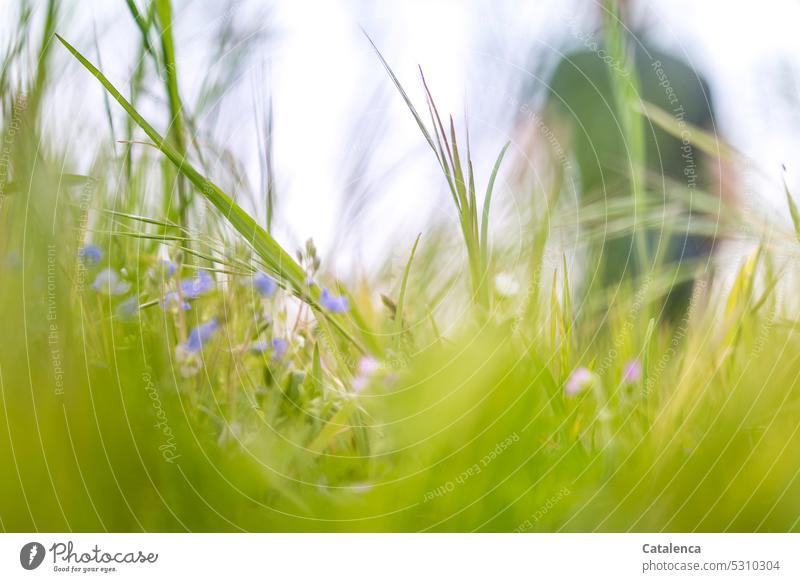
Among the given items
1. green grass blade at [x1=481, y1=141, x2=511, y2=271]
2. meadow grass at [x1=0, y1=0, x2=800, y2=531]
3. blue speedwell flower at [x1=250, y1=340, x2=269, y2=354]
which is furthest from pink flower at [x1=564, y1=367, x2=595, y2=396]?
blue speedwell flower at [x1=250, y1=340, x2=269, y2=354]

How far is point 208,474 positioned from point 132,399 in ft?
0.22

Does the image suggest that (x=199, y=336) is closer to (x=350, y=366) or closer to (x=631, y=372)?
(x=350, y=366)

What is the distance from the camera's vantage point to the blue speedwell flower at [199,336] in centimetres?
56

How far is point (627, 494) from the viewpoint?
54 centimetres

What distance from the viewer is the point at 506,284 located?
1.93 ft

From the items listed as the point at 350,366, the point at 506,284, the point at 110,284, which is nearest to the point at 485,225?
the point at 506,284

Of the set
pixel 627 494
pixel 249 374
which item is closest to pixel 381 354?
pixel 249 374

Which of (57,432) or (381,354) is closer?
(57,432)

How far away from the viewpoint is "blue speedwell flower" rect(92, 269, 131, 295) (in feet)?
1.86

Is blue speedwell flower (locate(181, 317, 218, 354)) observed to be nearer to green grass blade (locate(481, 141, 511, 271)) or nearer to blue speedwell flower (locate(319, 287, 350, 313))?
blue speedwell flower (locate(319, 287, 350, 313))

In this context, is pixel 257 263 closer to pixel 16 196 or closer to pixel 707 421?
pixel 16 196

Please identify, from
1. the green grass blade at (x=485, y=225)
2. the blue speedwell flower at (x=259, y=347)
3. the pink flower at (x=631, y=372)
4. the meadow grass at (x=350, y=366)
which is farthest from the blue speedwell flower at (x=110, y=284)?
the pink flower at (x=631, y=372)

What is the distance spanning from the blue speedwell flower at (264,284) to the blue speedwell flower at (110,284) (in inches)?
3.9

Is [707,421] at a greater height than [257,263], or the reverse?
[257,263]
